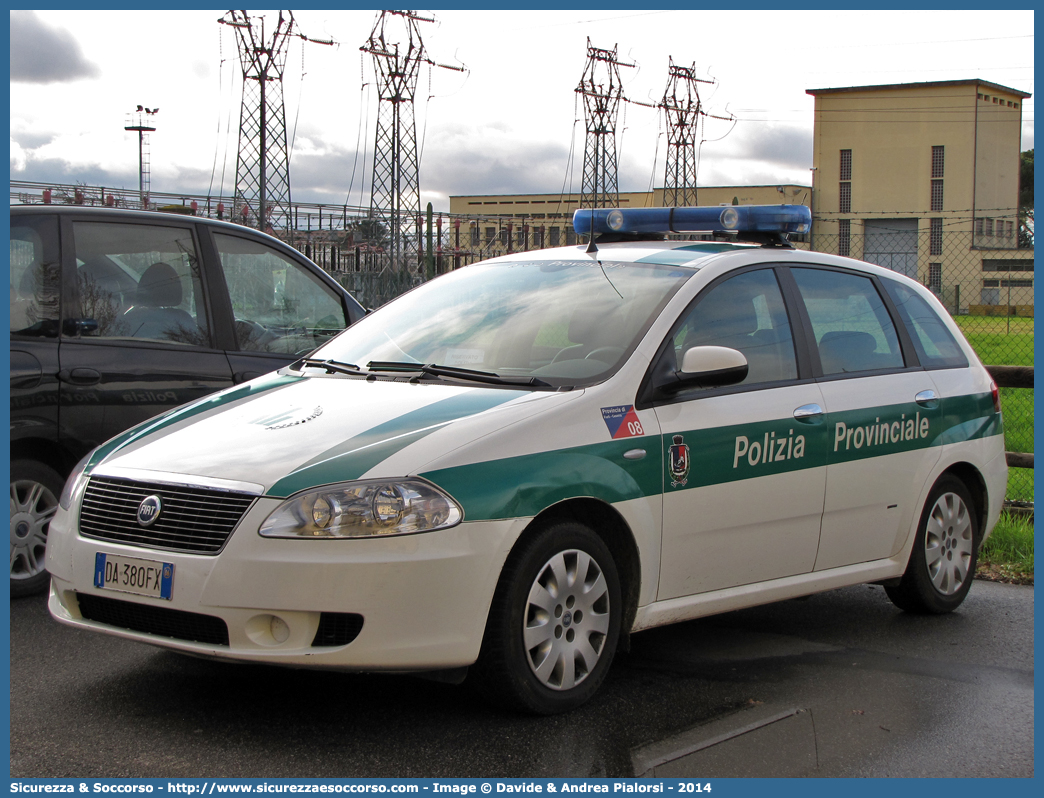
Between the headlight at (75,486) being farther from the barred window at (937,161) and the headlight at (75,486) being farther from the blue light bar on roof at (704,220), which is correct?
the barred window at (937,161)

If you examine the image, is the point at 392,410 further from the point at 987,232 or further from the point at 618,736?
the point at 987,232

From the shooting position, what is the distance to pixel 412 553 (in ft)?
11.8

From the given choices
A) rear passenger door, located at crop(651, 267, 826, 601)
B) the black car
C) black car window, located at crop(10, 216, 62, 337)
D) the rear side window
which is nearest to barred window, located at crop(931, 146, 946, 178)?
the rear side window

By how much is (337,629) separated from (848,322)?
2.99 m

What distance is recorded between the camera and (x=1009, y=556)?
699cm

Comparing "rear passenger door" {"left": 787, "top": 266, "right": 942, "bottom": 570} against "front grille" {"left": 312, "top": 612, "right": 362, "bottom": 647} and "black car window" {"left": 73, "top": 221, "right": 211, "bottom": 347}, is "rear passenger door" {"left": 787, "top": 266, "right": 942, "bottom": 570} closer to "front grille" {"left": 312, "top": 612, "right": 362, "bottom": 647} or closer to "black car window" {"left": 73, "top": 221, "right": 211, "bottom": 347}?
"front grille" {"left": 312, "top": 612, "right": 362, "bottom": 647}

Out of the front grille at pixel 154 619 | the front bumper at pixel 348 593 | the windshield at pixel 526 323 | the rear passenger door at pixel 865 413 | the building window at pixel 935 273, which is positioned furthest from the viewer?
the building window at pixel 935 273

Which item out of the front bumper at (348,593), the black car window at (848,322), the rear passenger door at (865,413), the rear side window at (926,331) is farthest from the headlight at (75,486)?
the rear side window at (926,331)

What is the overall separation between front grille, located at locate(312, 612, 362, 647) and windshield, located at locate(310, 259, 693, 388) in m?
1.19

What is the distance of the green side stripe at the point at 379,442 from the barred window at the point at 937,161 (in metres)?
76.8

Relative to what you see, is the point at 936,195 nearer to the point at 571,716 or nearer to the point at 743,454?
the point at 743,454

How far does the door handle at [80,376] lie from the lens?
5.51m

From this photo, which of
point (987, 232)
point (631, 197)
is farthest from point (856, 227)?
point (631, 197)

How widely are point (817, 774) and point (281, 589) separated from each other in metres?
1.76
